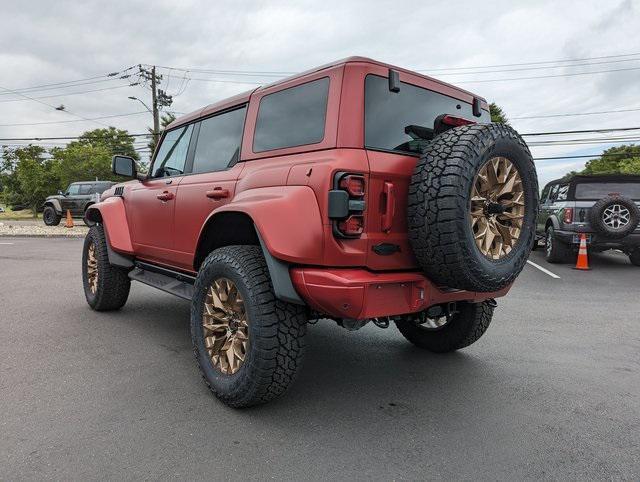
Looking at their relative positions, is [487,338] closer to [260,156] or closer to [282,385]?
[282,385]

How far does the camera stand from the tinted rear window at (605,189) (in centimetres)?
924

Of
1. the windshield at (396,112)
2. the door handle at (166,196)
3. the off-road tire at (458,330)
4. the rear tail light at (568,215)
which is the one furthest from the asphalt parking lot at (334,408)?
the rear tail light at (568,215)

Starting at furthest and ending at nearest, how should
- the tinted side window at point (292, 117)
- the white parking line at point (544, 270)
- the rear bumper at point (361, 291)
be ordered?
1. the white parking line at point (544, 270)
2. the tinted side window at point (292, 117)
3. the rear bumper at point (361, 291)

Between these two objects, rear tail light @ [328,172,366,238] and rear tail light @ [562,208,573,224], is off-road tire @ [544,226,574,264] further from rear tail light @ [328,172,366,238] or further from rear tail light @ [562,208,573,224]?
rear tail light @ [328,172,366,238]

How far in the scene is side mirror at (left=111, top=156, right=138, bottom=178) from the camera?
4.54 m

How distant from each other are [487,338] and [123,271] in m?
3.80

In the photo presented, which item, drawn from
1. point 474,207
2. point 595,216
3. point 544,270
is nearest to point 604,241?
point 595,216

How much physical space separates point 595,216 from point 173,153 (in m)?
7.83

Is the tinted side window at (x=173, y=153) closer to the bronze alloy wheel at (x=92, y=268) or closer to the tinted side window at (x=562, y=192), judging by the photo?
the bronze alloy wheel at (x=92, y=268)

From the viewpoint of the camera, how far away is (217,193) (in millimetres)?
3223

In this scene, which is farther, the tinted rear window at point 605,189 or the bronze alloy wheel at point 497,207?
the tinted rear window at point 605,189

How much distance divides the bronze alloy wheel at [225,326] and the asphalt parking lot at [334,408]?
289 mm

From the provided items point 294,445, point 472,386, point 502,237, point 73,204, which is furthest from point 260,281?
point 73,204

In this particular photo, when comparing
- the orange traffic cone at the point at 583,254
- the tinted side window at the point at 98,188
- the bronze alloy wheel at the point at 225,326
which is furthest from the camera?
the tinted side window at the point at 98,188
